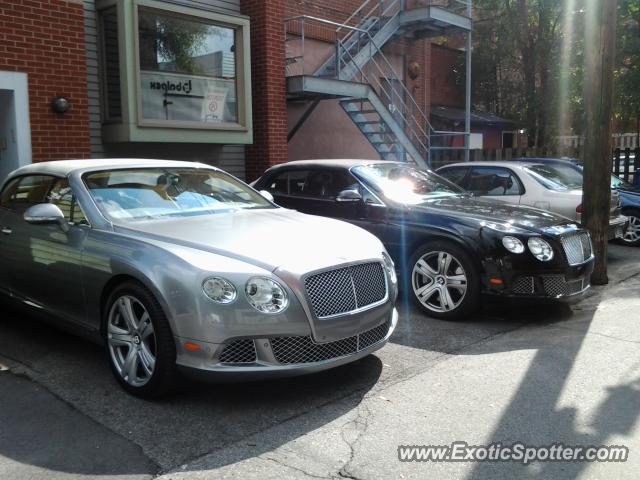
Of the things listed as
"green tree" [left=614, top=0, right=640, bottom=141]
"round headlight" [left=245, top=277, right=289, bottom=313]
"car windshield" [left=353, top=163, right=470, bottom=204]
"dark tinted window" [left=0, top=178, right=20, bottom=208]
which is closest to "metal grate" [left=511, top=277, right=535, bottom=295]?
"car windshield" [left=353, top=163, right=470, bottom=204]

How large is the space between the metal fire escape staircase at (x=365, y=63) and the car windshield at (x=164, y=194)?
5.89m

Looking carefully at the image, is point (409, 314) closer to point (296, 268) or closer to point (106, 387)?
point (296, 268)

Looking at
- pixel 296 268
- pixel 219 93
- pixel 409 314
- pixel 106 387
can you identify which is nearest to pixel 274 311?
pixel 296 268

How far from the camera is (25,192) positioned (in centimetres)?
557

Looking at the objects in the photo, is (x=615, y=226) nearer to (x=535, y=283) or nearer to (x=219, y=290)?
(x=535, y=283)

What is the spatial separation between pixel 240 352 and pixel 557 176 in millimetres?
6997

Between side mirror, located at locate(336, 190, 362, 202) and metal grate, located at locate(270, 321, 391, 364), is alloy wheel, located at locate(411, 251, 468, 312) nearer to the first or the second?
side mirror, located at locate(336, 190, 362, 202)

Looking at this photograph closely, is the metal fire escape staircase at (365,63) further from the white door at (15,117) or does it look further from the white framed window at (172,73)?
the white door at (15,117)

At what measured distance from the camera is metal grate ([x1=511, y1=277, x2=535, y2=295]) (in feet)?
18.7

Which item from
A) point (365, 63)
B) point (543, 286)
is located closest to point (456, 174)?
point (543, 286)

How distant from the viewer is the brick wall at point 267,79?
430 inches

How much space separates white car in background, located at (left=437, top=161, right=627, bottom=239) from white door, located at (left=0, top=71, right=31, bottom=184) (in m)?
5.94

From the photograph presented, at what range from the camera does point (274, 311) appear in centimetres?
377

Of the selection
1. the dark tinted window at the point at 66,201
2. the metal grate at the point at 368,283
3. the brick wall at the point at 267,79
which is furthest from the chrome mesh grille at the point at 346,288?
the brick wall at the point at 267,79
